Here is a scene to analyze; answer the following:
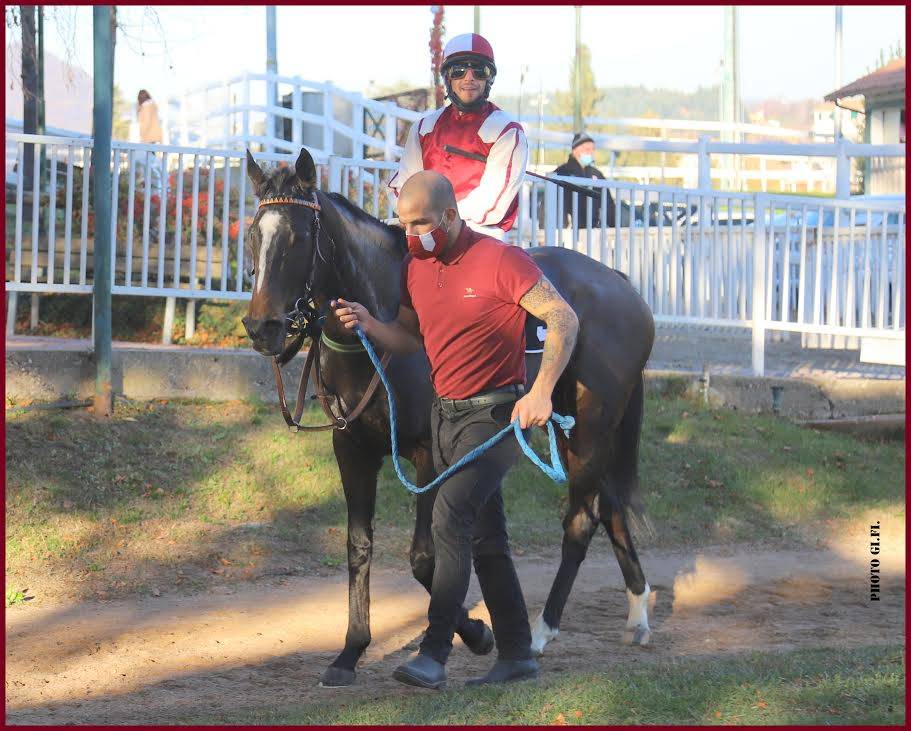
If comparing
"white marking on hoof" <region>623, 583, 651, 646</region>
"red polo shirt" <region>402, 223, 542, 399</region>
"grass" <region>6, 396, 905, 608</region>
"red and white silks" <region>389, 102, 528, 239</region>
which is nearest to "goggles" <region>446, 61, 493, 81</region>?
"red and white silks" <region>389, 102, 528, 239</region>

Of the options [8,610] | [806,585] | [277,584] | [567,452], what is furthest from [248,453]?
[806,585]

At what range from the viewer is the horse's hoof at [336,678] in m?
5.77

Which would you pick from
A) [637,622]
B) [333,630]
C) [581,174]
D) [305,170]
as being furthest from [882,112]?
[305,170]

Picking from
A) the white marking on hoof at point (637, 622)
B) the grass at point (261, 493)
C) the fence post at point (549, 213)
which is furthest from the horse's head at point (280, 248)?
the fence post at point (549, 213)

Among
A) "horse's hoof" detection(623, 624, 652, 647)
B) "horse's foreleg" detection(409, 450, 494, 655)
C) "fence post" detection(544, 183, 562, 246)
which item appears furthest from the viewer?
"fence post" detection(544, 183, 562, 246)

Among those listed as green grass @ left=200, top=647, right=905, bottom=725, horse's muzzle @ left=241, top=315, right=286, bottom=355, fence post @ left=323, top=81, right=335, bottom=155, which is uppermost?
fence post @ left=323, top=81, right=335, bottom=155

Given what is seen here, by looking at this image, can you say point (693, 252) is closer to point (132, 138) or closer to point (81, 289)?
point (81, 289)

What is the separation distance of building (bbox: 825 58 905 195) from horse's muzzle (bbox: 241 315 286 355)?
91.0 feet

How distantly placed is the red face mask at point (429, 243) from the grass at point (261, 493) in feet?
9.55

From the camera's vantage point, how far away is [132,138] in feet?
69.6

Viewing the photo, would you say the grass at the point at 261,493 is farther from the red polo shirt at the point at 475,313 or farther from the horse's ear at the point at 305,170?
the horse's ear at the point at 305,170

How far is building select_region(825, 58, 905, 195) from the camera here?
30.6 meters

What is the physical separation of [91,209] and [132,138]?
10.0 meters

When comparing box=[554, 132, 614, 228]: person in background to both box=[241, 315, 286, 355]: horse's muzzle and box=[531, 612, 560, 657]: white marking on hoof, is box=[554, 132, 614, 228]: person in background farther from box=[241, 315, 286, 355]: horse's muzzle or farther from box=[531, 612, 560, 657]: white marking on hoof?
box=[241, 315, 286, 355]: horse's muzzle
